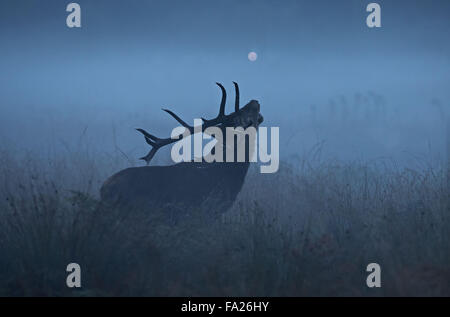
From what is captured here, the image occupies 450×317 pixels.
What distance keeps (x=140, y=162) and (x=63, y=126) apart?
374cm

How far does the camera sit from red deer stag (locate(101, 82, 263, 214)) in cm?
543

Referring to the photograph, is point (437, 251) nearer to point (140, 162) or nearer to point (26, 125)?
point (140, 162)

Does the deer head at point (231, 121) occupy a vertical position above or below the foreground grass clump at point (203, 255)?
above

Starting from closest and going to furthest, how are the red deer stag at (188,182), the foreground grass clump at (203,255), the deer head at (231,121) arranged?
1. the foreground grass clump at (203,255)
2. the red deer stag at (188,182)
3. the deer head at (231,121)

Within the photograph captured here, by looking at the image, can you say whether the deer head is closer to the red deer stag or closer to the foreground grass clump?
the red deer stag

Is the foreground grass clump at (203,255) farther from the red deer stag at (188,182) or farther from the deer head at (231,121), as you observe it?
the deer head at (231,121)

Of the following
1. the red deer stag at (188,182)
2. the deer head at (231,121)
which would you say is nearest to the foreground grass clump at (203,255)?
the red deer stag at (188,182)

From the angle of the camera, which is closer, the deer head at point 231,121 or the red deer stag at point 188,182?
the red deer stag at point 188,182

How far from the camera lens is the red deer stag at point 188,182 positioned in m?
5.43

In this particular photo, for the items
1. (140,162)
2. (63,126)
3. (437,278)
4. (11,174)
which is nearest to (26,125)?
(63,126)

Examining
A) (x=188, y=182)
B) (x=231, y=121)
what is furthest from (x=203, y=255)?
(x=231, y=121)

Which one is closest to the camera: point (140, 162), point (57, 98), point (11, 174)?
point (11, 174)

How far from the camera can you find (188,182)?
576 centimetres
